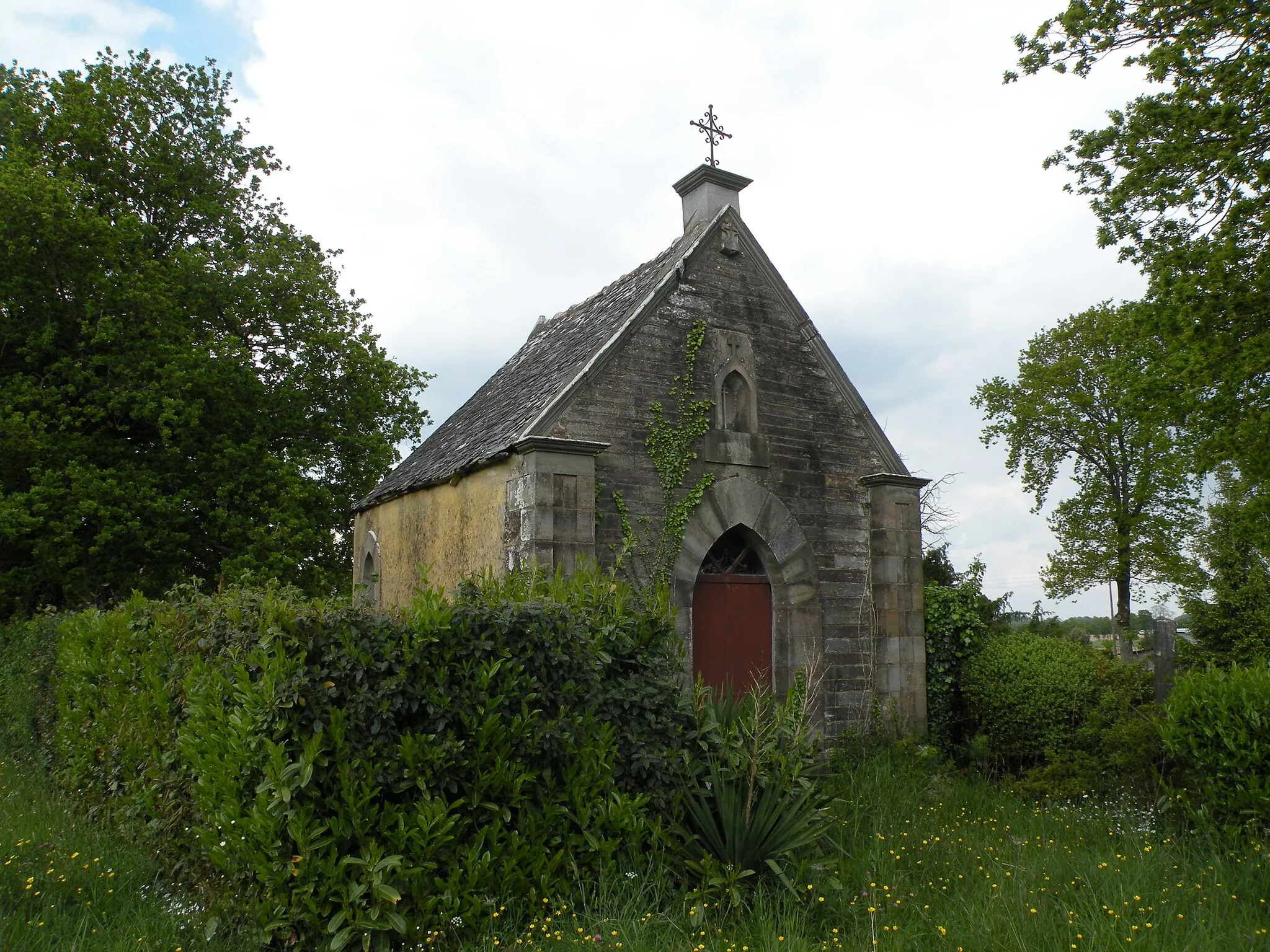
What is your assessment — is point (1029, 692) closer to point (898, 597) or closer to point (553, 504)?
point (898, 597)

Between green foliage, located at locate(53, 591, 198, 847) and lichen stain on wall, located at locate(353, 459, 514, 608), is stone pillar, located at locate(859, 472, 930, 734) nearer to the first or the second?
lichen stain on wall, located at locate(353, 459, 514, 608)

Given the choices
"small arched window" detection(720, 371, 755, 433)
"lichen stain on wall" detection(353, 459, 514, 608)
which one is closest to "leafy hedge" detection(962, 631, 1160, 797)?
"small arched window" detection(720, 371, 755, 433)

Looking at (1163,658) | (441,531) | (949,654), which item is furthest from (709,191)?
(1163,658)

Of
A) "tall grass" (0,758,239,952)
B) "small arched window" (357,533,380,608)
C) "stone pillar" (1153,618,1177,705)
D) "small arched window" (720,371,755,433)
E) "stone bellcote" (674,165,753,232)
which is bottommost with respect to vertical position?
"tall grass" (0,758,239,952)

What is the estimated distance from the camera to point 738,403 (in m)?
11.3

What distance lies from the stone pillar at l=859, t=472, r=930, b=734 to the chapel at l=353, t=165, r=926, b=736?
20mm

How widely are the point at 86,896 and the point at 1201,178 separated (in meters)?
14.3

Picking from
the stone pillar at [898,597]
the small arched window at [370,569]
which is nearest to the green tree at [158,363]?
the small arched window at [370,569]

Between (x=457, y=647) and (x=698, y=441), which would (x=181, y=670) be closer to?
(x=457, y=647)

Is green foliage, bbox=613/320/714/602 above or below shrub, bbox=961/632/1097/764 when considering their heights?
above

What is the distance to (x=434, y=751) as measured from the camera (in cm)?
531

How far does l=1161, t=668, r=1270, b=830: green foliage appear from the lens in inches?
271

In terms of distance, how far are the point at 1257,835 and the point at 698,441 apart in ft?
20.6

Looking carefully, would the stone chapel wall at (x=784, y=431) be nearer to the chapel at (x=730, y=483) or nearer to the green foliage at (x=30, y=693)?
the chapel at (x=730, y=483)
